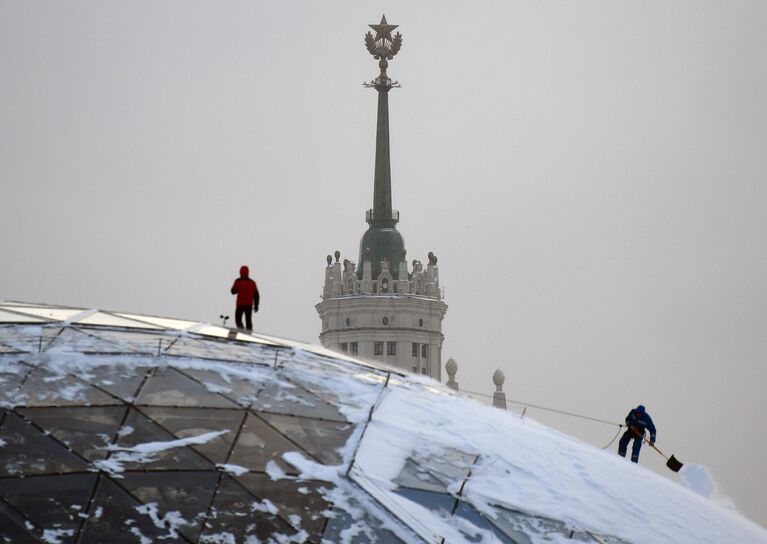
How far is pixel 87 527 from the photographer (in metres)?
19.5

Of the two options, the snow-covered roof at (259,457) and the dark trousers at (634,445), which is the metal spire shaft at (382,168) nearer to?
the dark trousers at (634,445)

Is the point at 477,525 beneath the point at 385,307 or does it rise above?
beneath

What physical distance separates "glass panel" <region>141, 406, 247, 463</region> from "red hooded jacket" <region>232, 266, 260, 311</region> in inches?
235

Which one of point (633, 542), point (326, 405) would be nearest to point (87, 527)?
point (326, 405)

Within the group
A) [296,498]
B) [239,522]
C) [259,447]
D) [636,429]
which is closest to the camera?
[239,522]

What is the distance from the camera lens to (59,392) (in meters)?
21.8

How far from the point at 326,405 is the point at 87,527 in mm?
4847

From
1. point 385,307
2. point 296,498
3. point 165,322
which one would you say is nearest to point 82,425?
point 296,498

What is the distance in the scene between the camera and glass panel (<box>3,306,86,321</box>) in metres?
26.1

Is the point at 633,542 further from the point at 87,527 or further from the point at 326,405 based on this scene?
the point at 87,527

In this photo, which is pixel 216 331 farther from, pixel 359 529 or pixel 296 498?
pixel 359 529

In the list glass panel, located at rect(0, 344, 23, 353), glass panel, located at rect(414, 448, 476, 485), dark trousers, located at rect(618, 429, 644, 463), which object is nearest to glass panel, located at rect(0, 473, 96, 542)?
glass panel, located at rect(0, 344, 23, 353)

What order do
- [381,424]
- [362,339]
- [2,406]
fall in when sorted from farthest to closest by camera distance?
[362,339] → [381,424] → [2,406]

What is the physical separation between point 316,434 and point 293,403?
92cm
